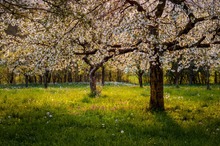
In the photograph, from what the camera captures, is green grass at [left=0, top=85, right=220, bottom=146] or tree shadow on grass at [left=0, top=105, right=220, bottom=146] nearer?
tree shadow on grass at [left=0, top=105, right=220, bottom=146]

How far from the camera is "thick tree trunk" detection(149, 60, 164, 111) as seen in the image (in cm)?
1655

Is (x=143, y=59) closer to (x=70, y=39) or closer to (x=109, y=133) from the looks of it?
(x=70, y=39)

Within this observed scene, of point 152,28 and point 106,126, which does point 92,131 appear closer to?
point 106,126

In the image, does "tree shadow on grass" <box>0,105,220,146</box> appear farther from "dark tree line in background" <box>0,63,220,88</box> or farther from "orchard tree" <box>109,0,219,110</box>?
"dark tree line in background" <box>0,63,220,88</box>

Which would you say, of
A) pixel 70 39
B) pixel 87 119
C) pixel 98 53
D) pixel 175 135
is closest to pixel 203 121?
pixel 175 135

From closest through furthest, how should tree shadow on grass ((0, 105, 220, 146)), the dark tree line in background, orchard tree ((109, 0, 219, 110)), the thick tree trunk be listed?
tree shadow on grass ((0, 105, 220, 146)), orchard tree ((109, 0, 219, 110)), the thick tree trunk, the dark tree line in background

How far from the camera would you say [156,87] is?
1666 centimetres

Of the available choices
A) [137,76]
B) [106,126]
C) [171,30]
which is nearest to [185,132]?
[106,126]

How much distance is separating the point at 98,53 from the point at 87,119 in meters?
4.30

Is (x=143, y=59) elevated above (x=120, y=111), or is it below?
above

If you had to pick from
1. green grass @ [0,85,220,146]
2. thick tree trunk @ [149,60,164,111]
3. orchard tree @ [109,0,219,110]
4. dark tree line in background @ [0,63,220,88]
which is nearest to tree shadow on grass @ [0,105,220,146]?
green grass @ [0,85,220,146]

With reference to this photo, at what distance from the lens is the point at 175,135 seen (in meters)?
11.1

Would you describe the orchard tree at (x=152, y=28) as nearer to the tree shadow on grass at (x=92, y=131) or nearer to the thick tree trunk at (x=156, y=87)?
the thick tree trunk at (x=156, y=87)

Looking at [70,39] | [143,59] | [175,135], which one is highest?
[70,39]
